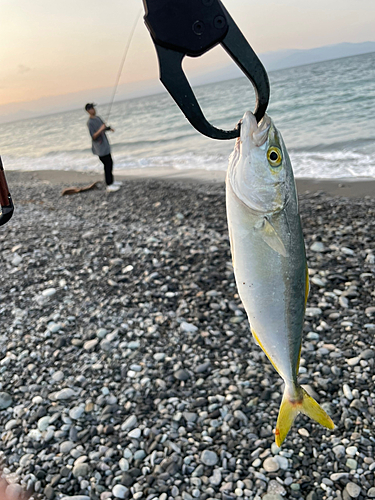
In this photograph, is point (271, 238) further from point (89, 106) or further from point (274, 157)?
point (89, 106)

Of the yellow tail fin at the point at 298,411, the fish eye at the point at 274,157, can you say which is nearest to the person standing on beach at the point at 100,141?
the fish eye at the point at 274,157

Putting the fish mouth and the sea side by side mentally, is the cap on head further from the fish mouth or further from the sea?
the fish mouth

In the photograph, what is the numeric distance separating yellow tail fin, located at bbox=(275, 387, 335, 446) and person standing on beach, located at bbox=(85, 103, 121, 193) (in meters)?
9.86

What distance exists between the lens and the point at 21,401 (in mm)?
4242

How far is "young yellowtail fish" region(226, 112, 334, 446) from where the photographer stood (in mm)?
1597

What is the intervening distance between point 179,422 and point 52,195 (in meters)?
10.3

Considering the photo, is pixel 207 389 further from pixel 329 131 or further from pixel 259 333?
pixel 329 131

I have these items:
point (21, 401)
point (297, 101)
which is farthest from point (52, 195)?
point (297, 101)

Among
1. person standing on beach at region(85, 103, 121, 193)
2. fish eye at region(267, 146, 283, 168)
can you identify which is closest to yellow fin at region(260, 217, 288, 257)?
fish eye at region(267, 146, 283, 168)

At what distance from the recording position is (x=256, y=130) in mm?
1548

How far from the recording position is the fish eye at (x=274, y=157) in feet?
5.31

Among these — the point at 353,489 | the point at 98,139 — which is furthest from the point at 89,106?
the point at 353,489

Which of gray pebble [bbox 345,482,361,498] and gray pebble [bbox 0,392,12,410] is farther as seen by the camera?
gray pebble [bbox 0,392,12,410]

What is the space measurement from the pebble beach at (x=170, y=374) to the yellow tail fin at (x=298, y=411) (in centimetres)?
165
